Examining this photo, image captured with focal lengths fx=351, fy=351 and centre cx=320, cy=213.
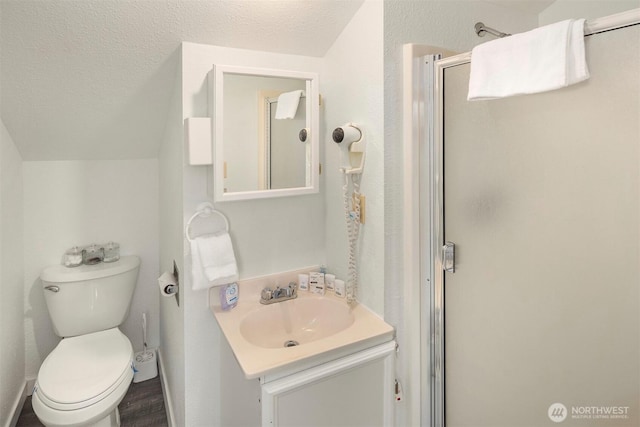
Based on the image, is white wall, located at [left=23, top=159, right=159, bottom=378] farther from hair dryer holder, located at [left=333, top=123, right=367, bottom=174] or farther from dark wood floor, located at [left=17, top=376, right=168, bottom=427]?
hair dryer holder, located at [left=333, top=123, right=367, bottom=174]

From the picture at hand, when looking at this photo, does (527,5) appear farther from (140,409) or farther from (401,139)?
(140,409)

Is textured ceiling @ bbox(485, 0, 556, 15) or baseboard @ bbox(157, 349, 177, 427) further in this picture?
baseboard @ bbox(157, 349, 177, 427)

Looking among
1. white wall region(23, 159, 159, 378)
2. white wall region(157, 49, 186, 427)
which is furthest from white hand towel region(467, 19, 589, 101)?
white wall region(23, 159, 159, 378)

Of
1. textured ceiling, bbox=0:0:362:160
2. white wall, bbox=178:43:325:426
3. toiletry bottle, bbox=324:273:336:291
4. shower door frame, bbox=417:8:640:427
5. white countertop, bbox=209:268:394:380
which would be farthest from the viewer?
toiletry bottle, bbox=324:273:336:291

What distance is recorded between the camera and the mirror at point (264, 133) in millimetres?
1414

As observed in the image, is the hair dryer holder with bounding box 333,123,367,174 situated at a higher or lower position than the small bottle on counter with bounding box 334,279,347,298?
higher

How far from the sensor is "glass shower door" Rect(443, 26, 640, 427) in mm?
943

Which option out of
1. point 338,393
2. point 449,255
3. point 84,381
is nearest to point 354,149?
point 449,255

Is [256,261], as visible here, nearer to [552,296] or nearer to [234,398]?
[234,398]

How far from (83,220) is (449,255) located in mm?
2066

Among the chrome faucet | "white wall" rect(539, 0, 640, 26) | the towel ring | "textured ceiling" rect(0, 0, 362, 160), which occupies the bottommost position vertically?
the chrome faucet

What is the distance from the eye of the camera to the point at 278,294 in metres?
1.60

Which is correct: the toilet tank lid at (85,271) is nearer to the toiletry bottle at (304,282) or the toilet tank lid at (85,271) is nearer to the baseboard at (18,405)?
the baseboard at (18,405)

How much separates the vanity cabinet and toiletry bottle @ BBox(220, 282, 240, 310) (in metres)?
0.45
